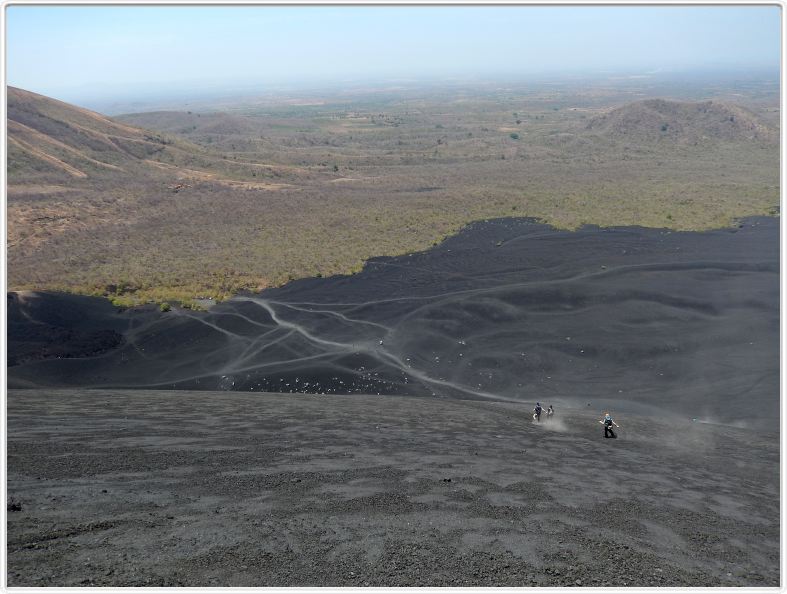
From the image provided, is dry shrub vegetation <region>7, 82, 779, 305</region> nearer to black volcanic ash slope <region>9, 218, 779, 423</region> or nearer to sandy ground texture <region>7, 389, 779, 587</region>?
black volcanic ash slope <region>9, 218, 779, 423</region>

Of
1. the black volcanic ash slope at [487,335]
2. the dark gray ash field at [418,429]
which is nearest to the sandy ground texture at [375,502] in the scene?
the dark gray ash field at [418,429]

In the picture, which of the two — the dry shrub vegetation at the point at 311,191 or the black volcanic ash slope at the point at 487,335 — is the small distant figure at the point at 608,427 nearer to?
the black volcanic ash slope at the point at 487,335

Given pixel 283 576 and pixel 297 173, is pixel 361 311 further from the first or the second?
pixel 297 173

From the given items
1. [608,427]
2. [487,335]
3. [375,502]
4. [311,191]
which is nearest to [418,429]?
[608,427]

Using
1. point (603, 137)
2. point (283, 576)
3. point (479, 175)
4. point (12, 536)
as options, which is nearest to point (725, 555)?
point (283, 576)

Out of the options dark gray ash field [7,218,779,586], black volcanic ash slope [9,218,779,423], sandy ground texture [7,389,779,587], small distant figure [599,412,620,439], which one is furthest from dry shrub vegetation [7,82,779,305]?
small distant figure [599,412,620,439]

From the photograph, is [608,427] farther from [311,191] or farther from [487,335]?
[311,191]

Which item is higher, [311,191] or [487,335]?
[311,191]
